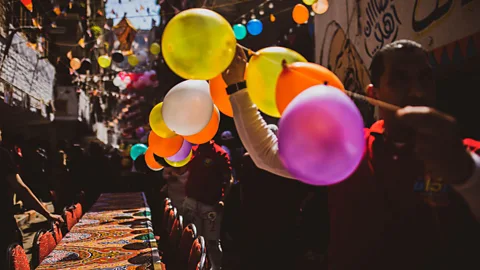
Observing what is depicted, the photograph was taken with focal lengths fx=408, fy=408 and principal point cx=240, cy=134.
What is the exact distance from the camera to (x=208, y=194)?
4852 mm

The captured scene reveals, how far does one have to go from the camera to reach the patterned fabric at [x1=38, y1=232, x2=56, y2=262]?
3135 mm

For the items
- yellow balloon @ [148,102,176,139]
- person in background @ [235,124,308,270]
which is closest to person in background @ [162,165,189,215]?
person in background @ [235,124,308,270]

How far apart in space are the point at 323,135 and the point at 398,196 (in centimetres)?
43

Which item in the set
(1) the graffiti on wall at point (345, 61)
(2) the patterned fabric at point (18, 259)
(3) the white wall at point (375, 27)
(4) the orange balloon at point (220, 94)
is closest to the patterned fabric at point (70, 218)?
(2) the patterned fabric at point (18, 259)

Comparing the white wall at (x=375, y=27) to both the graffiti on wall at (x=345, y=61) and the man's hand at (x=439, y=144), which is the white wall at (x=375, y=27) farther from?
the man's hand at (x=439, y=144)

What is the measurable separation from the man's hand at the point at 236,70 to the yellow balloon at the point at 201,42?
2 centimetres

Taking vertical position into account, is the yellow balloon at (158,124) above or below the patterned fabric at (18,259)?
above

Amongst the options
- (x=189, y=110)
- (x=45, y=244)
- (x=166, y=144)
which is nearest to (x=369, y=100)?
(x=189, y=110)

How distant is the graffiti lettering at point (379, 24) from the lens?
5258mm

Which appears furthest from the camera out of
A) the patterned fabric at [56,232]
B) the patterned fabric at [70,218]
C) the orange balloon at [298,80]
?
the patterned fabric at [70,218]

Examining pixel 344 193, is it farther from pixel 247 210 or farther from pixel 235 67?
pixel 247 210

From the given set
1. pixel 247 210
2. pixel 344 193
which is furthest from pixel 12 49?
pixel 344 193

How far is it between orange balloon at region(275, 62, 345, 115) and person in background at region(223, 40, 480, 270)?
135 mm

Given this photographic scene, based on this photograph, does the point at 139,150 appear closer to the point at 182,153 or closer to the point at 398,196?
the point at 182,153
